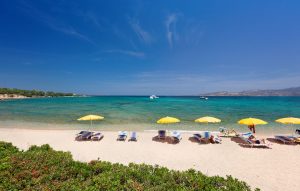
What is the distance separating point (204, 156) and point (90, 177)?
6941mm

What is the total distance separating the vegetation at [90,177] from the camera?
16.2ft

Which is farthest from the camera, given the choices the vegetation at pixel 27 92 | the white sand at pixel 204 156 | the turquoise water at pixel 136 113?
the vegetation at pixel 27 92

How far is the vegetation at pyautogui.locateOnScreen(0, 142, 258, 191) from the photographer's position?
4.94 meters

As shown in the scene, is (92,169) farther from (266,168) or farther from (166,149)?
(266,168)

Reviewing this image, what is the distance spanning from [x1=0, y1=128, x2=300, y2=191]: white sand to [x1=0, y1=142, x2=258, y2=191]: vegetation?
3099mm

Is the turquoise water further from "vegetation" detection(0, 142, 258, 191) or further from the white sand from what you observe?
"vegetation" detection(0, 142, 258, 191)

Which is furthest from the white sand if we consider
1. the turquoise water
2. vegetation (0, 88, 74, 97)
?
vegetation (0, 88, 74, 97)

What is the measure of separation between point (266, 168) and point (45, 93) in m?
157

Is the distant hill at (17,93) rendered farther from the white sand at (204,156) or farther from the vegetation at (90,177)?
the vegetation at (90,177)

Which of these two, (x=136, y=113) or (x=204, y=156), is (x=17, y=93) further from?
(x=204, y=156)

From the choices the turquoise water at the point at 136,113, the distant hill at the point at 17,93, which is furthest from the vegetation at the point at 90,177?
the distant hill at the point at 17,93

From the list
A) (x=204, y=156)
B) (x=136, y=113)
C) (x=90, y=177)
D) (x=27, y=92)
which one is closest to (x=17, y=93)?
(x=27, y=92)

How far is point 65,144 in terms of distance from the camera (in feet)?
41.9

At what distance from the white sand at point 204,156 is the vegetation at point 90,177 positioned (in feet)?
10.2
